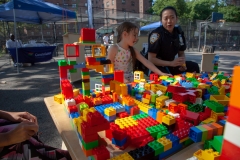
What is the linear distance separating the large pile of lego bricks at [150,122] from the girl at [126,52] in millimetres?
617

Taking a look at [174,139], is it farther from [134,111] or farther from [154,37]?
[154,37]

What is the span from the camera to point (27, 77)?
4.69 meters

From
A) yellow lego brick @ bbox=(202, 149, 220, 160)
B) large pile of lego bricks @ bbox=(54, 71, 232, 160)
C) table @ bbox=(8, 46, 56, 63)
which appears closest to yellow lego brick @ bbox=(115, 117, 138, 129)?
large pile of lego bricks @ bbox=(54, 71, 232, 160)

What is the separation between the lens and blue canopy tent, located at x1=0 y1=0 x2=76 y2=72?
450 cm

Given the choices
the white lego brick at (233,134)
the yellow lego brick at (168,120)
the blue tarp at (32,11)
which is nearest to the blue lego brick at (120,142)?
the yellow lego brick at (168,120)

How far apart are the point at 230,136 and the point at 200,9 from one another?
2403cm

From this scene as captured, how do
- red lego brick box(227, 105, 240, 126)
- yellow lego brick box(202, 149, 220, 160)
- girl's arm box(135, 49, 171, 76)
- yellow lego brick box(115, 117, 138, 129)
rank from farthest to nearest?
1. girl's arm box(135, 49, 171, 76)
2. yellow lego brick box(115, 117, 138, 129)
3. yellow lego brick box(202, 149, 220, 160)
4. red lego brick box(227, 105, 240, 126)

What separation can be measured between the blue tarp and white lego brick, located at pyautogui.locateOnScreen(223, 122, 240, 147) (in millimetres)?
5394

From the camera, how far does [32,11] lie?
662 cm

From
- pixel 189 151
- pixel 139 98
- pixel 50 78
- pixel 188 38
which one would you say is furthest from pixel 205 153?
pixel 188 38

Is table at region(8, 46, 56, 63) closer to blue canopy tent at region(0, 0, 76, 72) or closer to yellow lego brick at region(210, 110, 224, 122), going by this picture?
blue canopy tent at region(0, 0, 76, 72)

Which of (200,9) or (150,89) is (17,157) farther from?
(200,9)

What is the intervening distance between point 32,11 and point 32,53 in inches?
68.6

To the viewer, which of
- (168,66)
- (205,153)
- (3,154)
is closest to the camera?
(205,153)
